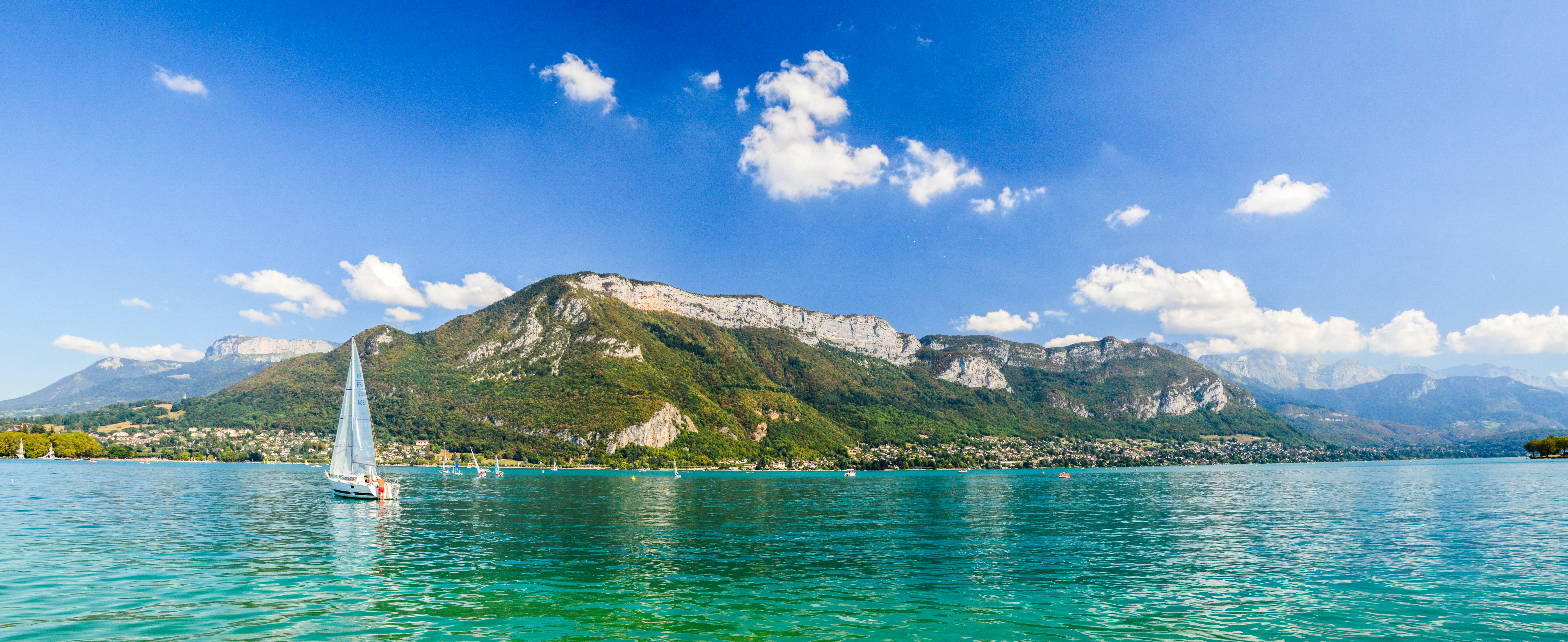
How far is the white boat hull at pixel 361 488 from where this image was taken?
69.6 metres

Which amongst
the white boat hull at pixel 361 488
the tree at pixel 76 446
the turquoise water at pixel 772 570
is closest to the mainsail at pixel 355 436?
the white boat hull at pixel 361 488

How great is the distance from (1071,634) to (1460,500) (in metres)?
86.7

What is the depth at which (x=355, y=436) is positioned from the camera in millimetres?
70438

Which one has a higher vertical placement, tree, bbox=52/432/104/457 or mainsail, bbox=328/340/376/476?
mainsail, bbox=328/340/376/476

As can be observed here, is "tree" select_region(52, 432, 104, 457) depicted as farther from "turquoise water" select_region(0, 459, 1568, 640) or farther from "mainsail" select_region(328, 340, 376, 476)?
"mainsail" select_region(328, 340, 376, 476)

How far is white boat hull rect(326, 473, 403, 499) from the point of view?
69562mm

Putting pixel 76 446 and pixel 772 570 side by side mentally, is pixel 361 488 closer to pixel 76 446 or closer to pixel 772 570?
pixel 772 570

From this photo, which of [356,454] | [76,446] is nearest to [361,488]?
[356,454]

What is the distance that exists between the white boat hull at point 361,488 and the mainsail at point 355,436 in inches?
21.9

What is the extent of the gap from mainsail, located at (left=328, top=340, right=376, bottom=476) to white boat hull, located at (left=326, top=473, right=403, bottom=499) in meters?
0.56

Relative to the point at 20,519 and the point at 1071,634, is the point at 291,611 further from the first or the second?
the point at 20,519

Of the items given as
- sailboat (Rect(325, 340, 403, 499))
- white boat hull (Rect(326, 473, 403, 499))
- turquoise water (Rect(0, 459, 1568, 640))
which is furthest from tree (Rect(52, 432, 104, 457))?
white boat hull (Rect(326, 473, 403, 499))

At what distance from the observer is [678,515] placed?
211 feet

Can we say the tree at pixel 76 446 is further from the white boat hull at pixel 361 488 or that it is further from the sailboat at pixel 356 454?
Answer: the white boat hull at pixel 361 488
